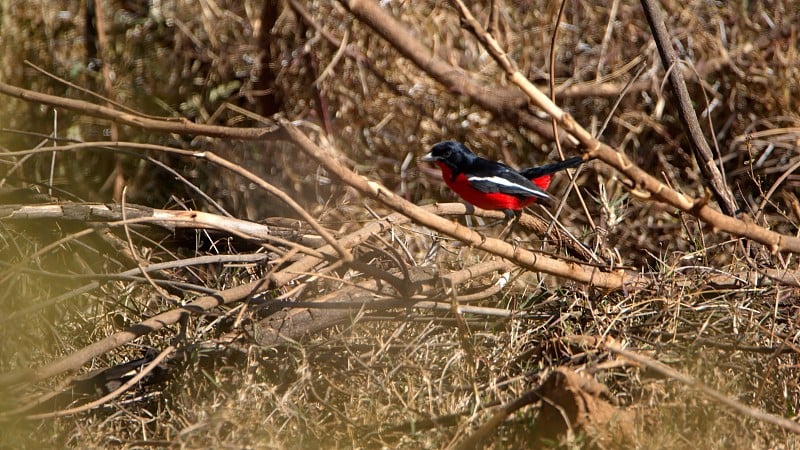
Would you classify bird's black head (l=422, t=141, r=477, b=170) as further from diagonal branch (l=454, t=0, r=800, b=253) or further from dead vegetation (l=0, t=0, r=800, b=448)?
diagonal branch (l=454, t=0, r=800, b=253)

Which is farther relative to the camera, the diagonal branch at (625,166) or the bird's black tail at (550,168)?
the bird's black tail at (550,168)

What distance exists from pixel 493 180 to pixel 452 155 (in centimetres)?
44

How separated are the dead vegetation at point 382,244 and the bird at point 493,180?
12 centimetres

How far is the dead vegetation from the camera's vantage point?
3.19 m

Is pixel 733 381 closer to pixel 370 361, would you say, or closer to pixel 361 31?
pixel 370 361

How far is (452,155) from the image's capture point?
4.77 meters

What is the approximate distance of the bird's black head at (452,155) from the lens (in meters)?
4.71

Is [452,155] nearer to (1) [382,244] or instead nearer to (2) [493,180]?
(2) [493,180]

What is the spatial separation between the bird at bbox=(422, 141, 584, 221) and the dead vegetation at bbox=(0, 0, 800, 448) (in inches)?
4.8

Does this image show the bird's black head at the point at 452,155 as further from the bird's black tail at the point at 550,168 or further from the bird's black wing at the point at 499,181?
the bird's black tail at the point at 550,168

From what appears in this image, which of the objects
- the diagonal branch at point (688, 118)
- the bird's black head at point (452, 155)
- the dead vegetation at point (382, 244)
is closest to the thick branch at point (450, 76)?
the dead vegetation at point (382, 244)

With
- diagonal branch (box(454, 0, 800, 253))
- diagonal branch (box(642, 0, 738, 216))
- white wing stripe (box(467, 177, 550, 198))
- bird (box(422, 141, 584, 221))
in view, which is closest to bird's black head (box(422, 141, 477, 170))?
bird (box(422, 141, 584, 221))

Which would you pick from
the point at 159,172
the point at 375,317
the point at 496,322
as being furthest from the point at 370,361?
the point at 159,172

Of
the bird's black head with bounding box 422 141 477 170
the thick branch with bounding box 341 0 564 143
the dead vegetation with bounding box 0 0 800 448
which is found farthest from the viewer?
the bird's black head with bounding box 422 141 477 170
